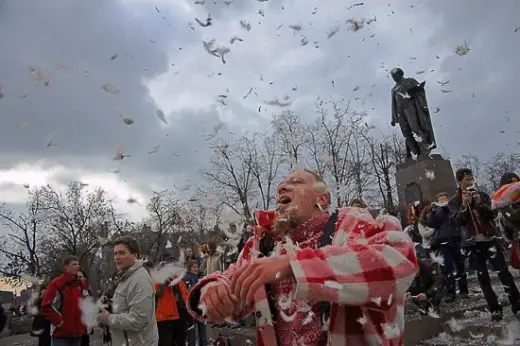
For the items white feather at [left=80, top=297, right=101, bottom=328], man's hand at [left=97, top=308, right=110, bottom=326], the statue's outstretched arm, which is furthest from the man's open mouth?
the statue's outstretched arm

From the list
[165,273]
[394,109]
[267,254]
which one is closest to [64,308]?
[165,273]

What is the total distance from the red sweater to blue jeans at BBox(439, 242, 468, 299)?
18.7 ft

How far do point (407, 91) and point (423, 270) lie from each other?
700 cm

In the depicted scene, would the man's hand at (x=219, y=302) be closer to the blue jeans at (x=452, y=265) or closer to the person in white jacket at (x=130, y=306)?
the person in white jacket at (x=130, y=306)

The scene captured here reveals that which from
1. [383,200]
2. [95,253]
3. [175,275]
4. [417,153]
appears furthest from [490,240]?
[383,200]

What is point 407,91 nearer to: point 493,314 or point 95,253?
point 493,314

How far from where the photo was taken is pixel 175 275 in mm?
6980

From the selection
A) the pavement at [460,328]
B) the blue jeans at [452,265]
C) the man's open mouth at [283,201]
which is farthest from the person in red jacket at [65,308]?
the blue jeans at [452,265]

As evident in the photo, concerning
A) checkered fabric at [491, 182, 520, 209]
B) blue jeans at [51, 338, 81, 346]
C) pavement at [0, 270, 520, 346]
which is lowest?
pavement at [0, 270, 520, 346]

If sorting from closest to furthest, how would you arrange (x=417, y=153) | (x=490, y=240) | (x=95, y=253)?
(x=490, y=240) < (x=417, y=153) < (x=95, y=253)

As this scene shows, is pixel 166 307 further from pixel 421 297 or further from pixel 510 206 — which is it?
pixel 510 206

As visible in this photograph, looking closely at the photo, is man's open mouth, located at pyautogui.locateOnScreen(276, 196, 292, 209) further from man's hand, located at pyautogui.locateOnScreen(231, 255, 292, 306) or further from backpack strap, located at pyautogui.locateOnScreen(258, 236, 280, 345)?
man's hand, located at pyautogui.locateOnScreen(231, 255, 292, 306)

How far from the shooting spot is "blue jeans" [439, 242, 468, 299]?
819cm

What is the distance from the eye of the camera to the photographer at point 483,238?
607 centimetres
